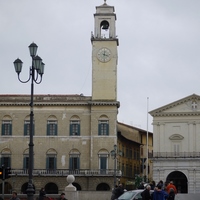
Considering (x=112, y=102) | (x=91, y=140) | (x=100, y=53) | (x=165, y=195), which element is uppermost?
(x=100, y=53)

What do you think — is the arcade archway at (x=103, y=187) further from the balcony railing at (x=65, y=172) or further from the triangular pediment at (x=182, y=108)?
the triangular pediment at (x=182, y=108)

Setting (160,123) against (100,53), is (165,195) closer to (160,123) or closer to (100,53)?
(100,53)

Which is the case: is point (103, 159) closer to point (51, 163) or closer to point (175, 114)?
point (51, 163)

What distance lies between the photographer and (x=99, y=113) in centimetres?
6400

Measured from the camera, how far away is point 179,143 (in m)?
72.0

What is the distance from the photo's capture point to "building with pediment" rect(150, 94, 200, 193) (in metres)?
70.4

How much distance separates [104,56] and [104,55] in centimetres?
13

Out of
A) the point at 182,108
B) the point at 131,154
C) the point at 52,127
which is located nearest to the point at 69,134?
the point at 52,127

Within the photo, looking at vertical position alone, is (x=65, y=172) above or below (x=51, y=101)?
below

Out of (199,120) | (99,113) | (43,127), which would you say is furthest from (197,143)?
(43,127)

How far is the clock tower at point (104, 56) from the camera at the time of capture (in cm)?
6431

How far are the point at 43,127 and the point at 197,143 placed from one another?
63.2 ft

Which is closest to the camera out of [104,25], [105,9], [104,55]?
[104,55]

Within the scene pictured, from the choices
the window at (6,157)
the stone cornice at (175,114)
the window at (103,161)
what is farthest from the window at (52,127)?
the stone cornice at (175,114)
